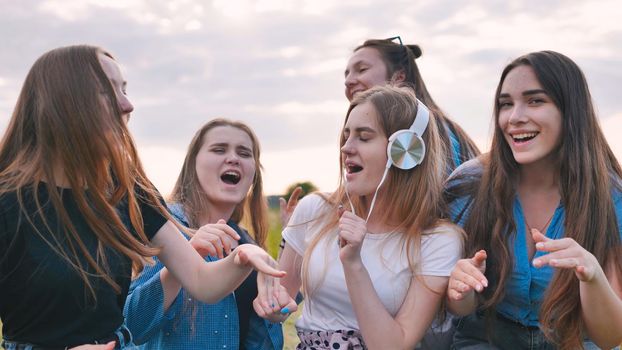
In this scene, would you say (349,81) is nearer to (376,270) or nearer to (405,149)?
(405,149)

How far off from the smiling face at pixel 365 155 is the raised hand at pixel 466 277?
61cm

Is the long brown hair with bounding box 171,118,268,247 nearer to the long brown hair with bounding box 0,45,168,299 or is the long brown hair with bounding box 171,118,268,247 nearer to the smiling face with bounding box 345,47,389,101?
the long brown hair with bounding box 0,45,168,299

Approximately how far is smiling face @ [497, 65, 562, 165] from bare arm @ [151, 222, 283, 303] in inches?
57.3

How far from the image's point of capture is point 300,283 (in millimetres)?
4000

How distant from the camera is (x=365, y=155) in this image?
3.70 m

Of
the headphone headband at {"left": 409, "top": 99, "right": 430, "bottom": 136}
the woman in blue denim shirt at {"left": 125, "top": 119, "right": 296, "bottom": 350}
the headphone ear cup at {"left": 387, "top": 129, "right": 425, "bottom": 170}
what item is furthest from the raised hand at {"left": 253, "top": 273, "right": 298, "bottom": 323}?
the headphone headband at {"left": 409, "top": 99, "right": 430, "bottom": 136}

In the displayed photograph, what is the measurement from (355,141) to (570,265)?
1.18m

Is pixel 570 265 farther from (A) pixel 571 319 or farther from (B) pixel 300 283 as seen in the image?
(B) pixel 300 283

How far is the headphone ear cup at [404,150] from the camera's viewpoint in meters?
3.67

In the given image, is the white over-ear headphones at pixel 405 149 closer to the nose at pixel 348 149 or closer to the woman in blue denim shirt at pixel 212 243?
the nose at pixel 348 149

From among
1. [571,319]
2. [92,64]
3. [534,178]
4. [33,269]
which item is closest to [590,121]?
[534,178]

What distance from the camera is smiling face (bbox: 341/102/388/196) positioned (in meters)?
3.71

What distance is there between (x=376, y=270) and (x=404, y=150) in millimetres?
594

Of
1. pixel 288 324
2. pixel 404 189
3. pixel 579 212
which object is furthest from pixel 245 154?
pixel 288 324
